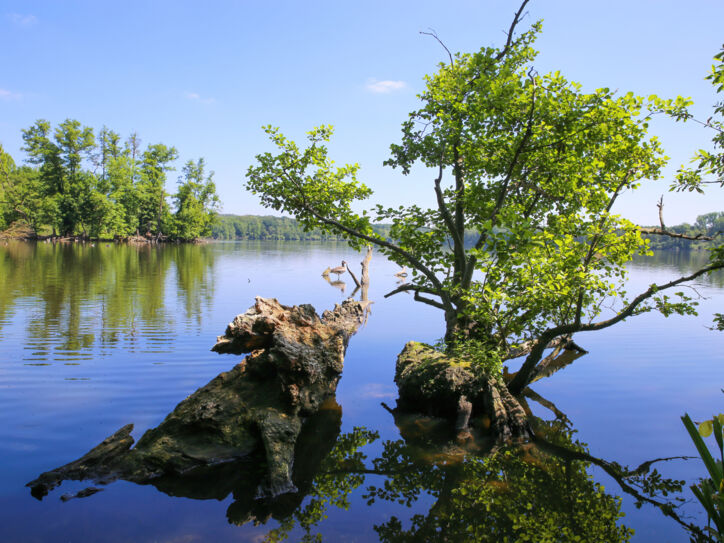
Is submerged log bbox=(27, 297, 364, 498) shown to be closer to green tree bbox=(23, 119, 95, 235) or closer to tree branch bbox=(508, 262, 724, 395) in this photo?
tree branch bbox=(508, 262, 724, 395)

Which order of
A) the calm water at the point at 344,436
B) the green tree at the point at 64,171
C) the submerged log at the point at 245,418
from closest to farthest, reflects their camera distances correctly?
the calm water at the point at 344,436 → the submerged log at the point at 245,418 → the green tree at the point at 64,171

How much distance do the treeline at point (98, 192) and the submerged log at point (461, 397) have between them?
79.1m

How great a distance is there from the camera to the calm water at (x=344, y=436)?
6035 mm

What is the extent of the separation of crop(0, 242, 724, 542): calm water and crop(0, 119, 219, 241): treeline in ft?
213

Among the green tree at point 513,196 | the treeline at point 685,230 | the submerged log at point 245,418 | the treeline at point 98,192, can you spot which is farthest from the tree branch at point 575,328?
the treeline at point 685,230

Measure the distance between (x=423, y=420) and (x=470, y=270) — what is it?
363cm

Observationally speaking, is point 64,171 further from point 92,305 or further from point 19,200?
point 92,305

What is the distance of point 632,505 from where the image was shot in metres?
6.82

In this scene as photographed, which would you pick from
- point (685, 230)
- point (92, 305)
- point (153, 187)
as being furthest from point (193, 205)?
point (685, 230)

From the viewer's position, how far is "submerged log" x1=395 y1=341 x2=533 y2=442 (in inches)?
368

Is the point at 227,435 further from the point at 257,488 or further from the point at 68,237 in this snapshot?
the point at 68,237

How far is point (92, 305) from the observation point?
2066 centimetres

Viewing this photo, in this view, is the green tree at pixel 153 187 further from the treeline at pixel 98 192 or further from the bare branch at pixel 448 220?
the bare branch at pixel 448 220

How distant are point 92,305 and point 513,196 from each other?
18610 millimetres
